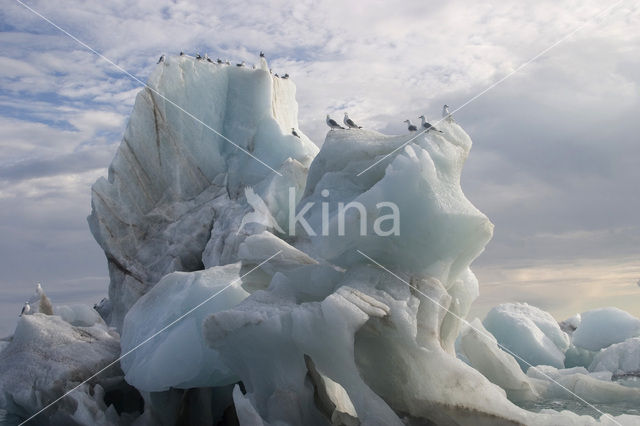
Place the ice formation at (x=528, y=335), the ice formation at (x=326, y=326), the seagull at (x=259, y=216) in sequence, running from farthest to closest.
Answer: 1. the ice formation at (x=528, y=335)
2. the seagull at (x=259, y=216)
3. the ice formation at (x=326, y=326)

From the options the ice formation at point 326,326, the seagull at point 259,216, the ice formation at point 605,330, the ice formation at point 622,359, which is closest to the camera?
the ice formation at point 326,326

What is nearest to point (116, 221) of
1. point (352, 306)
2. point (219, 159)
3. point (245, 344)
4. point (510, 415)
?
point (219, 159)

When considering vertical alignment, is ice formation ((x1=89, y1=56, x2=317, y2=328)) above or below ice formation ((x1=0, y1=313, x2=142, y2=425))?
above

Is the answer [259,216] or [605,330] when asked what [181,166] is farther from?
[605,330]

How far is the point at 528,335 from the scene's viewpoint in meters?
12.1

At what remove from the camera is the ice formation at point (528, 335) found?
12.0m

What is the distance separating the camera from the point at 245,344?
611 centimetres

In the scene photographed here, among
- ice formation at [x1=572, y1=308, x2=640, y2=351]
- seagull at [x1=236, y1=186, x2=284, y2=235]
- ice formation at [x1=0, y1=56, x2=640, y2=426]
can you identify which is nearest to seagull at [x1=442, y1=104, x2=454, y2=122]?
ice formation at [x1=0, y1=56, x2=640, y2=426]

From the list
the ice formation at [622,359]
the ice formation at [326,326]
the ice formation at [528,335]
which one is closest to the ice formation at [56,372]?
the ice formation at [326,326]

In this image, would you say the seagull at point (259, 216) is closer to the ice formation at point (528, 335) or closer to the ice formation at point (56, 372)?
the ice formation at point (56, 372)

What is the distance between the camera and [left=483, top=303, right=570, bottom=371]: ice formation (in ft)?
39.3

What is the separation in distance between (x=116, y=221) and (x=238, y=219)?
2822 millimetres

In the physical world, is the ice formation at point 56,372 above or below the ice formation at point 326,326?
below

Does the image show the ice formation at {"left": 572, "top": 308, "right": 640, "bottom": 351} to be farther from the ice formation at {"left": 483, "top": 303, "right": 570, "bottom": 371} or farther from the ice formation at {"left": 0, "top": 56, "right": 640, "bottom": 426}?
the ice formation at {"left": 0, "top": 56, "right": 640, "bottom": 426}
